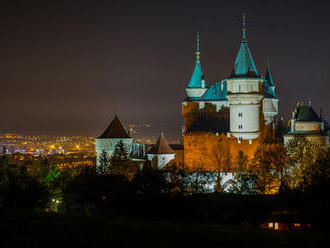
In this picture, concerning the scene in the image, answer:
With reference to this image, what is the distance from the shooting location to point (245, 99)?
66125 mm

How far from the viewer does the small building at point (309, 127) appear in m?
67.6

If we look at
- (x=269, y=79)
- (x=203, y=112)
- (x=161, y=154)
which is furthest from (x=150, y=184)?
(x=269, y=79)

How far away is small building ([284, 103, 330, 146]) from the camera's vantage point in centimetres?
6756

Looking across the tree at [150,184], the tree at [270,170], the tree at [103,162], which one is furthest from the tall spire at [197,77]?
the tree at [150,184]

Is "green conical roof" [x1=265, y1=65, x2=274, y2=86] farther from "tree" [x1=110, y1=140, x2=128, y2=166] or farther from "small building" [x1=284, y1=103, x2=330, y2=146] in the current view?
"tree" [x1=110, y1=140, x2=128, y2=166]

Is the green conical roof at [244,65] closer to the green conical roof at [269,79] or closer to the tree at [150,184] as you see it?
the green conical roof at [269,79]

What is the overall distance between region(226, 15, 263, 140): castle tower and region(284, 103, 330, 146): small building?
5427mm

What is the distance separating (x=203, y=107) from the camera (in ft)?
253

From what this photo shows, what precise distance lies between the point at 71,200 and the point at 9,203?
7472mm

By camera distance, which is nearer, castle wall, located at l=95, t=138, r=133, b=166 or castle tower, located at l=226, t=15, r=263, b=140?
castle tower, located at l=226, t=15, r=263, b=140

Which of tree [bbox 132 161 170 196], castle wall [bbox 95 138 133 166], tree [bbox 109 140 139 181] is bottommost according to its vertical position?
tree [bbox 132 161 170 196]

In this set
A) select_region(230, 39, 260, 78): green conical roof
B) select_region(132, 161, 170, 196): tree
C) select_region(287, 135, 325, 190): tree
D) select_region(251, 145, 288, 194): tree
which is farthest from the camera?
select_region(230, 39, 260, 78): green conical roof

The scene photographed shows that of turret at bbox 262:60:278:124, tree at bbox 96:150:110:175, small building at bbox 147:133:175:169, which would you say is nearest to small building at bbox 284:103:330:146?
turret at bbox 262:60:278:124

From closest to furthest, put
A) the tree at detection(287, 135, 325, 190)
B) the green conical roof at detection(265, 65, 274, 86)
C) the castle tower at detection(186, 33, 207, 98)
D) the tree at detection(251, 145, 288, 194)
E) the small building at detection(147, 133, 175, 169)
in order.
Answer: the tree at detection(287, 135, 325, 190) < the tree at detection(251, 145, 288, 194) < the small building at detection(147, 133, 175, 169) < the castle tower at detection(186, 33, 207, 98) < the green conical roof at detection(265, 65, 274, 86)
